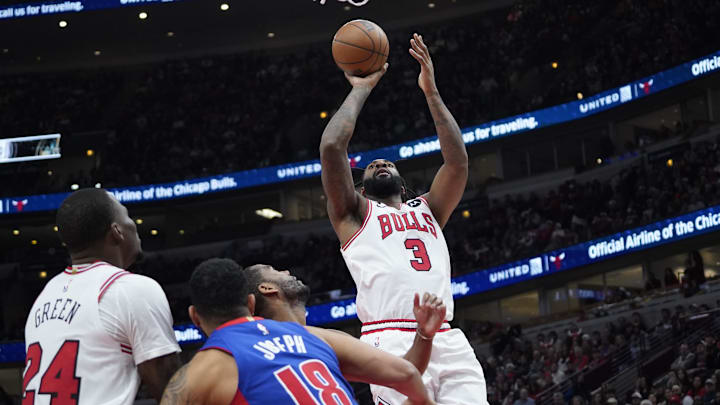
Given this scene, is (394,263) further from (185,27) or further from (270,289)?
(185,27)

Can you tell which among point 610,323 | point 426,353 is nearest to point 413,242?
A: point 426,353

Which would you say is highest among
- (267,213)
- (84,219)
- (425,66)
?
(267,213)

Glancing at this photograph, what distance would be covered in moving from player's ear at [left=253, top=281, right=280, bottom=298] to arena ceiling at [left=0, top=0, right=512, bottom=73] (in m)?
25.8

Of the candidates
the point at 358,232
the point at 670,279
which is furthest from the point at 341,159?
the point at 670,279

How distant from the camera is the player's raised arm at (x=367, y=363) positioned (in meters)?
3.46

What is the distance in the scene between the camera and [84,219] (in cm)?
360

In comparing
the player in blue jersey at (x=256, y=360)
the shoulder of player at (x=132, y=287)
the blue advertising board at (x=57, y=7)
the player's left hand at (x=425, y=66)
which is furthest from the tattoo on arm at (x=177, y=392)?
the blue advertising board at (x=57, y=7)

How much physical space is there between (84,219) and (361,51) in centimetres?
243

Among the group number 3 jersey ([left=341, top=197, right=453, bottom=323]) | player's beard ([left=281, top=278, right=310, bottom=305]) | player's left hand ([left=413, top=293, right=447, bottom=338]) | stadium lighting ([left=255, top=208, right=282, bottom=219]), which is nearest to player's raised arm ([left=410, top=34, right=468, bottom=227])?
number 3 jersey ([left=341, top=197, right=453, bottom=323])

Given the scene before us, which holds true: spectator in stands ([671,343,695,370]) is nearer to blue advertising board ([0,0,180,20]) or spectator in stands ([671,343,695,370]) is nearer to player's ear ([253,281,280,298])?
player's ear ([253,281,280,298])

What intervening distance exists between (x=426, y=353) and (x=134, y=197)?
24.8 m

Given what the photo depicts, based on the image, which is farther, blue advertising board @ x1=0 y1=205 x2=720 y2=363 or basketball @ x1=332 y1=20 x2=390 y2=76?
blue advertising board @ x1=0 y1=205 x2=720 y2=363

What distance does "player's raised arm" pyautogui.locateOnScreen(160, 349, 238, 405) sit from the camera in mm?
2969

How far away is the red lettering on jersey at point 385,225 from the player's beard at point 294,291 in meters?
1.34
